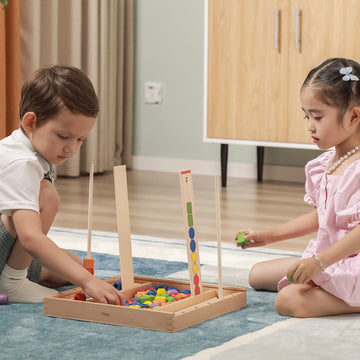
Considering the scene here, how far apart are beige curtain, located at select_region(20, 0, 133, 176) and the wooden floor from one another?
0.20 metres

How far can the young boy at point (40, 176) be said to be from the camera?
4.39ft

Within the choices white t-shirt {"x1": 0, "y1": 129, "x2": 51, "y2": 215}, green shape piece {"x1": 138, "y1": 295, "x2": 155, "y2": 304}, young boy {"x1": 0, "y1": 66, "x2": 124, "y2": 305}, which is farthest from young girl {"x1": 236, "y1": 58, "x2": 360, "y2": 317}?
white t-shirt {"x1": 0, "y1": 129, "x2": 51, "y2": 215}

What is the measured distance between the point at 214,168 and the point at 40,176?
2790 mm

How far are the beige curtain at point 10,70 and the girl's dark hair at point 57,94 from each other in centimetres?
192

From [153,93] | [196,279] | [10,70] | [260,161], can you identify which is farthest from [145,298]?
[153,93]

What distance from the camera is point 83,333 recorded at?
127cm

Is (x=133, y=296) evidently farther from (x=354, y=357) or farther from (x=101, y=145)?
(x=101, y=145)

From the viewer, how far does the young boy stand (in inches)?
52.7

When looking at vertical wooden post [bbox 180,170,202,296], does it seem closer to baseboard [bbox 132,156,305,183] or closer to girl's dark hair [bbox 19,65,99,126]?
girl's dark hair [bbox 19,65,99,126]

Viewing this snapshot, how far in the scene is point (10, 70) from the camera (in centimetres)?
338

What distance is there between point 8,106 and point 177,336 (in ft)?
7.71

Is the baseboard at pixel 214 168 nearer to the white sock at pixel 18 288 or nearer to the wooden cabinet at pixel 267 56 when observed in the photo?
the wooden cabinet at pixel 267 56

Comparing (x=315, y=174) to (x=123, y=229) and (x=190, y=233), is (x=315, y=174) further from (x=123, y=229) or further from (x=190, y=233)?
(x=123, y=229)

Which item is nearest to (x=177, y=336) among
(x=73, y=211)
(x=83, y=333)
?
(x=83, y=333)
